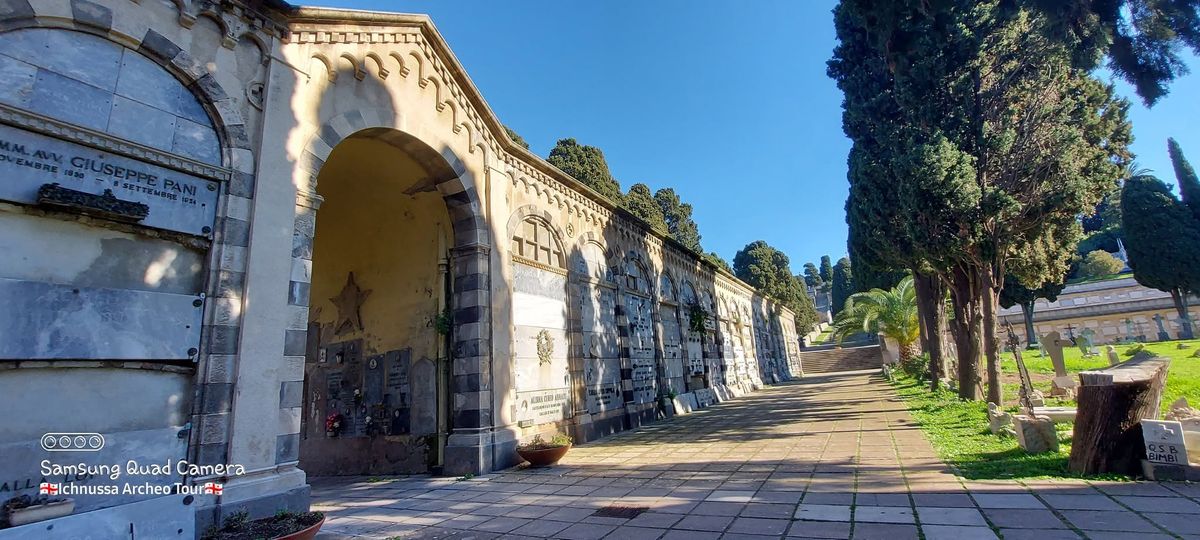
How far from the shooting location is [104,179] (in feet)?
15.2

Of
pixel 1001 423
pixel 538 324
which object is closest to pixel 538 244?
pixel 538 324

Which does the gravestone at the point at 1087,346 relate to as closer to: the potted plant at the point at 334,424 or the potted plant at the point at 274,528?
the potted plant at the point at 334,424

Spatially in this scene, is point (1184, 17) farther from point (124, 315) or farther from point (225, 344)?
point (124, 315)

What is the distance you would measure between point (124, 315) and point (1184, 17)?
37.3 ft

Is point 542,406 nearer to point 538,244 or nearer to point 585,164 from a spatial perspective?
point 538,244

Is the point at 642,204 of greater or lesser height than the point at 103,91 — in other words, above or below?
above

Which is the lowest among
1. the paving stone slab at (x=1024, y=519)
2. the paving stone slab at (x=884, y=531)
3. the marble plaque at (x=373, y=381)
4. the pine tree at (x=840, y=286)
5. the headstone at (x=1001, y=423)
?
the paving stone slab at (x=1024, y=519)

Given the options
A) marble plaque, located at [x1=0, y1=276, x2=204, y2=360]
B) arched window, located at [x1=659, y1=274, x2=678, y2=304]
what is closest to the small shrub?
arched window, located at [x1=659, y1=274, x2=678, y2=304]

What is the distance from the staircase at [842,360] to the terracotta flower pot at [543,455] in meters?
38.4

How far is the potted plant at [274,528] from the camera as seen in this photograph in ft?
13.3

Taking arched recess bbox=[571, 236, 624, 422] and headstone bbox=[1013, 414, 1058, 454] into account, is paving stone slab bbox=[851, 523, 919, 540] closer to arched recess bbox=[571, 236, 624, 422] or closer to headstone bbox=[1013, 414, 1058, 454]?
headstone bbox=[1013, 414, 1058, 454]

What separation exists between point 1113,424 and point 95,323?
9963 mm

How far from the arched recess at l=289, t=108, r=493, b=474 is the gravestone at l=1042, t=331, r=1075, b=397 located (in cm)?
1383

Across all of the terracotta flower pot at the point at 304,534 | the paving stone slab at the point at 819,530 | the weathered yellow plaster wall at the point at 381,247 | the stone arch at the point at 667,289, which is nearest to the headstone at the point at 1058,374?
the stone arch at the point at 667,289
